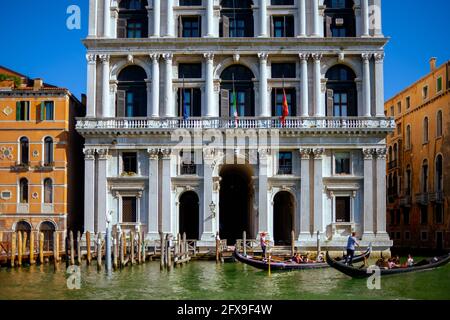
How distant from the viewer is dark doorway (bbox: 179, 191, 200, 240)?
35.4 metres

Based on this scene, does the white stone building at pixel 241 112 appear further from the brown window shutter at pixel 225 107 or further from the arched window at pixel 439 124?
the arched window at pixel 439 124

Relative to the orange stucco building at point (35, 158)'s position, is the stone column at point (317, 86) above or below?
above

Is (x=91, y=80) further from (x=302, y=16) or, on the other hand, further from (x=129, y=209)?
(x=302, y=16)

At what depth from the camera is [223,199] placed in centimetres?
3800

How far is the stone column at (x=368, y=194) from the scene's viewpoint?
108 feet

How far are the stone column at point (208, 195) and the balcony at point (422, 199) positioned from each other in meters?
12.8

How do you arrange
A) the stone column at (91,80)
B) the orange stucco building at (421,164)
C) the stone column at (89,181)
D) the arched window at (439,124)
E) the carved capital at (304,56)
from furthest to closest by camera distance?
the arched window at (439,124)
the orange stucco building at (421,164)
the stone column at (91,80)
the carved capital at (304,56)
the stone column at (89,181)

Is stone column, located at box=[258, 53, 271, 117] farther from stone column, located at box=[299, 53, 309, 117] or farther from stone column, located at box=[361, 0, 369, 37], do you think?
stone column, located at box=[361, 0, 369, 37]

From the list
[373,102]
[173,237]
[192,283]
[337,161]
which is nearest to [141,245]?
[173,237]

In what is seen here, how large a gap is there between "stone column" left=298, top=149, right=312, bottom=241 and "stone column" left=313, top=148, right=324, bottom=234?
30cm

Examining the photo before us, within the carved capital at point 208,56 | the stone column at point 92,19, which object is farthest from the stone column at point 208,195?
the stone column at point 92,19

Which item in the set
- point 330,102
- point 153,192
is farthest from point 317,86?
point 153,192

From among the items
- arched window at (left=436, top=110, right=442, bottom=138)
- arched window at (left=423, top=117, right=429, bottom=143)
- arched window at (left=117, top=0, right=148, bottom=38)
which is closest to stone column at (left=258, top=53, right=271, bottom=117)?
arched window at (left=117, top=0, right=148, bottom=38)

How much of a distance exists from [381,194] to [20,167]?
17904 millimetres
